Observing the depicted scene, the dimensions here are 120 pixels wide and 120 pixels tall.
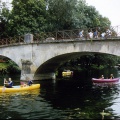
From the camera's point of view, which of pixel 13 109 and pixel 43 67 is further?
pixel 43 67

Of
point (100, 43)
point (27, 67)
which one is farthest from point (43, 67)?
point (100, 43)

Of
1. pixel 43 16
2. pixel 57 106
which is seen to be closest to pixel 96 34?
pixel 57 106

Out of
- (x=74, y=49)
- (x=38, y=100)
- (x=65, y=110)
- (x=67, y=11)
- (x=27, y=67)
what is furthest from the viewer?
(x=67, y=11)

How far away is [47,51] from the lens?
32.9 metres

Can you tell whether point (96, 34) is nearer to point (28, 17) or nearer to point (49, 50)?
point (49, 50)

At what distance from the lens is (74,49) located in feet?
97.7

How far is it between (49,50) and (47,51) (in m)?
0.36

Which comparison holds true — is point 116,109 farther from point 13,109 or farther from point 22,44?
point 22,44

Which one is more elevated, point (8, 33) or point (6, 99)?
point (8, 33)

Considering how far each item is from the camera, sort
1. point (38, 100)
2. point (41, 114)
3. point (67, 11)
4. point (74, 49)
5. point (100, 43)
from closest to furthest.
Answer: point (41, 114) < point (38, 100) < point (100, 43) < point (74, 49) < point (67, 11)

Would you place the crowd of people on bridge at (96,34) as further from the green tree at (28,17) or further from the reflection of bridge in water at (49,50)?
the green tree at (28,17)

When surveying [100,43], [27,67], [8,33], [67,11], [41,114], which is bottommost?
[41,114]

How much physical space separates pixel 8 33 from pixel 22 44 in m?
14.4

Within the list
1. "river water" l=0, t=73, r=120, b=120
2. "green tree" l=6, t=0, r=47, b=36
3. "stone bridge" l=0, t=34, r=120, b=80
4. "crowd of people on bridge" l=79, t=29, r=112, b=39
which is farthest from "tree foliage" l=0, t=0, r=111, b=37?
"river water" l=0, t=73, r=120, b=120
